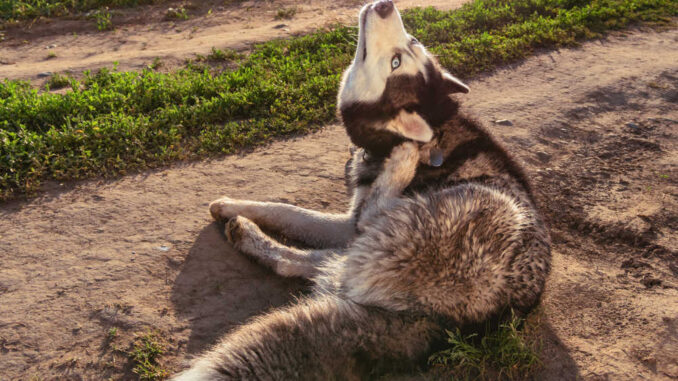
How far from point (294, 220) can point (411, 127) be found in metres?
1.17

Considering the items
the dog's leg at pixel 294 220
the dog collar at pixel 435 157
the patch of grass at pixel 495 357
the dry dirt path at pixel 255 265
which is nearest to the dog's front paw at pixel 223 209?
the dog's leg at pixel 294 220

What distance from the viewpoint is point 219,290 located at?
Answer: 3553 mm

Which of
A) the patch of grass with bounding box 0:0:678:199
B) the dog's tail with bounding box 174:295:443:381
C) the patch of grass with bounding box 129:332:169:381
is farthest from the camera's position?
the patch of grass with bounding box 0:0:678:199

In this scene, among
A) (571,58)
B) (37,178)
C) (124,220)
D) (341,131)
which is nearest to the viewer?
(124,220)

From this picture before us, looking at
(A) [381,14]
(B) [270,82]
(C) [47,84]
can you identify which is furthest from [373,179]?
(C) [47,84]

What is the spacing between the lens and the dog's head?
3781mm

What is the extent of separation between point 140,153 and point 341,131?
6.80ft

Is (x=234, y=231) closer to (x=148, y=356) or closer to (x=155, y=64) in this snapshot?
(x=148, y=356)

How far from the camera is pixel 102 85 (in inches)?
241

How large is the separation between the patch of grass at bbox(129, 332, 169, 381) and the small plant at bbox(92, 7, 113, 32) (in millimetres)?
6540

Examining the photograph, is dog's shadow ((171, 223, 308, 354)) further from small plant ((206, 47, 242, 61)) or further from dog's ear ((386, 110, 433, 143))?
small plant ((206, 47, 242, 61))

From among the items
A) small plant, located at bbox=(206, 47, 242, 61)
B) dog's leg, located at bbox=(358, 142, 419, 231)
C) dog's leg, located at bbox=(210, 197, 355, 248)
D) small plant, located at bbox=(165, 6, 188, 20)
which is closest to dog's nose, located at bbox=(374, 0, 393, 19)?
dog's leg, located at bbox=(358, 142, 419, 231)

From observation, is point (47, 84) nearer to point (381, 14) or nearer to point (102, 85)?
point (102, 85)

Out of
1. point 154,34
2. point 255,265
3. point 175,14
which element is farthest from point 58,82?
point 255,265
